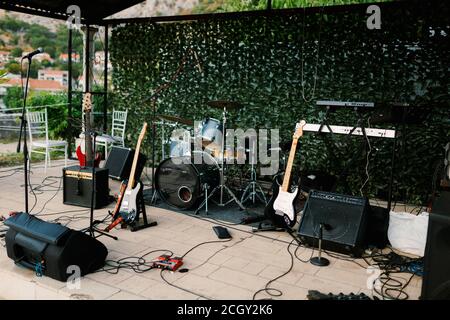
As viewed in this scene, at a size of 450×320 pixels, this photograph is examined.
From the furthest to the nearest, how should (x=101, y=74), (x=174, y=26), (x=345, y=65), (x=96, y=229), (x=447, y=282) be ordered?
(x=101, y=74)
(x=174, y=26)
(x=345, y=65)
(x=96, y=229)
(x=447, y=282)

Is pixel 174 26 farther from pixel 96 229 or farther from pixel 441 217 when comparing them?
pixel 441 217

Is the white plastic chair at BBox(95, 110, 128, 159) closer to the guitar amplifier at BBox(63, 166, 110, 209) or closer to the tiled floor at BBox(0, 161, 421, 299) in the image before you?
the guitar amplifier at BBox(63, 166, 110, 209)

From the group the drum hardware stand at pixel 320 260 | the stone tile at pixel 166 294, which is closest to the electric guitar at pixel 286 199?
the drum hardware stand at pixel 320 260

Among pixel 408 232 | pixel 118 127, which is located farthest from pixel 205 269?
pixel 118 127

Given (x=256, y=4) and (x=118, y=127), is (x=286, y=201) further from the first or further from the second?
(x=256, y=4)

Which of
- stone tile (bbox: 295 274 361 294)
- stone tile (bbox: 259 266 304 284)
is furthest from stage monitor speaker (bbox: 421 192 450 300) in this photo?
stone tile (bbox: 259 266 304 284)

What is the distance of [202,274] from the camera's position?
9.75 feet

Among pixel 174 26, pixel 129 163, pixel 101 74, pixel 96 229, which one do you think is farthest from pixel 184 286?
pixel 101 74

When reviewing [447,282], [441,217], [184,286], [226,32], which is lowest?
[184,286]

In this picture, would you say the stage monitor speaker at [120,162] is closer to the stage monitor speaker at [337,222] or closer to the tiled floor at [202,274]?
the tiled floor at [202,274]

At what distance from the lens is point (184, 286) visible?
9.05 feet

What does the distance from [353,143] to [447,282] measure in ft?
10.0

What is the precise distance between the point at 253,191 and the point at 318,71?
1.80 meters

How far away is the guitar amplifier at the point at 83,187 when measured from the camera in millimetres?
4562
